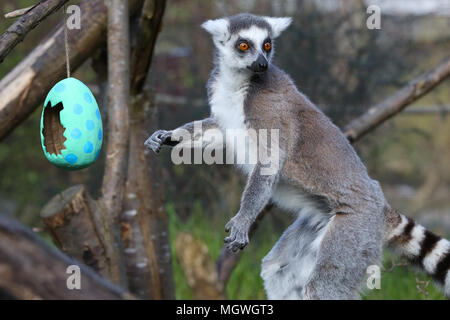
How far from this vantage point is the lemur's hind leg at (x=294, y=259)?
2590 mm

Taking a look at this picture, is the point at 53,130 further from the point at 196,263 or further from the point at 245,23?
the point at 245,23

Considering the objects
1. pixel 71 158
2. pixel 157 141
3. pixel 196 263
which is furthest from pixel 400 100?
pixel 71 158

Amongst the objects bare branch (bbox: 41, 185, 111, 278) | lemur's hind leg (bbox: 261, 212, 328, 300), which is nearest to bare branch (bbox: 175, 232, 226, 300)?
lemur's hind leg (bbox: 261, 212, 328, 300)

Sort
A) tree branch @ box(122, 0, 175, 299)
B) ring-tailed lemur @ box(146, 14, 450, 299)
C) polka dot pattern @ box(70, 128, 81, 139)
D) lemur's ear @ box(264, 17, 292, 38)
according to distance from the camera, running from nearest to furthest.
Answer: polka dot pattern @ box(70, 128, 81, 139) < ring-tailed lemur @ box(146, 14, 450, 299) < lemur's ear @ box(264, 17, 292, 38) < tree branch @ box(122, 0, 175, 299)

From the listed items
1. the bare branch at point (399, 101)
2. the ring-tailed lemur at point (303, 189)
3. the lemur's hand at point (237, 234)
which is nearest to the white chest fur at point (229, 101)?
the ring-tailed lemur at point (303, 189)

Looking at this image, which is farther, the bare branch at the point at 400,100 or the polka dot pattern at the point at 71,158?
the bare branch at the point at 400,100

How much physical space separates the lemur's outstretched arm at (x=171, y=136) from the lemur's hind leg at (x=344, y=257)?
2.59 feet

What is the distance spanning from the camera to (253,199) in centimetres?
244

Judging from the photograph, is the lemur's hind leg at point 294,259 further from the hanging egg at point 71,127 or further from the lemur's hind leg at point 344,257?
the hanging egg at point 71,127

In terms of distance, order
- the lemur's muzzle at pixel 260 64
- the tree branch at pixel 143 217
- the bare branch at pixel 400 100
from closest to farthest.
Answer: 1. the lemur's muzzle at pixel 260 64
2. the tree branch at pixel 143 217
3. the bare branch at pixel 400 100

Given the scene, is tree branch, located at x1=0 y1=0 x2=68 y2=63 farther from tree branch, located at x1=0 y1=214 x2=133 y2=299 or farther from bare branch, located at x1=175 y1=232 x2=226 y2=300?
bare branch, located at x1=175 y1=232 x2=226 y2=300

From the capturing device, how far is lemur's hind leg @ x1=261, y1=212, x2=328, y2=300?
8.50 feet
